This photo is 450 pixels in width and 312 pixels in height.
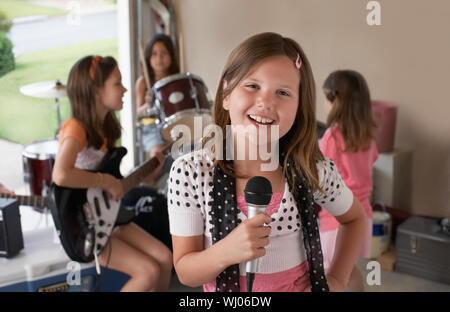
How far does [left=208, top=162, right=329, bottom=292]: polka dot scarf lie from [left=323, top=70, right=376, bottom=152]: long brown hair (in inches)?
28.1

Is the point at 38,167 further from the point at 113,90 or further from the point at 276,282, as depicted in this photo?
the point at 276,282

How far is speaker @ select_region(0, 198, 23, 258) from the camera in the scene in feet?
5.04

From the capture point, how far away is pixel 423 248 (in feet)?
6.61

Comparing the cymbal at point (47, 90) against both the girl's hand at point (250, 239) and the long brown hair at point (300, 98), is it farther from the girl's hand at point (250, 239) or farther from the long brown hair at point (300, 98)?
the girl's hand at point (250, 239)

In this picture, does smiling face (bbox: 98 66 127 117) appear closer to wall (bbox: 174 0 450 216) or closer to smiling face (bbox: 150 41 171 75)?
→ wall (bbox: 174 0 450 216)

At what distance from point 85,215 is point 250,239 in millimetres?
997

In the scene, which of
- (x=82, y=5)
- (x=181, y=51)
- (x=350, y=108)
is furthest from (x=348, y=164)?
(x=82, y=5)

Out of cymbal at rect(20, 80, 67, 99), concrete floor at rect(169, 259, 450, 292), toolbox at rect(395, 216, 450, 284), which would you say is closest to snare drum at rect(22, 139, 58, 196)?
cymbal at rect(20, 80, 67, 99)

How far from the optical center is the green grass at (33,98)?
1.61 meters

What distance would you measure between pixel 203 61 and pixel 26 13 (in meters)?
0.91
